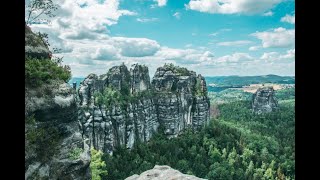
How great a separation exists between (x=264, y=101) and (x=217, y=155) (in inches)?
1794

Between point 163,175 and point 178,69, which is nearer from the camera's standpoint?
point 163,175

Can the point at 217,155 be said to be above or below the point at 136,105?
below

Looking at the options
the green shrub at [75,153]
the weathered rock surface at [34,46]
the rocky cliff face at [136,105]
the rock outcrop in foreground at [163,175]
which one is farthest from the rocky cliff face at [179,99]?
the weathered rock surface at [34,46]

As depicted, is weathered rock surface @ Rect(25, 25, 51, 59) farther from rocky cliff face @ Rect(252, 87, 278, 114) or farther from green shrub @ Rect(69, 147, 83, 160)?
rocky cliff face @ Rect(252, 87, 278, 114)

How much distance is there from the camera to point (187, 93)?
6506 centimetres

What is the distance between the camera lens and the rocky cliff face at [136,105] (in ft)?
161

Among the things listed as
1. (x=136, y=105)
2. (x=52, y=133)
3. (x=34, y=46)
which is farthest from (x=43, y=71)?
(x=136, y=105)

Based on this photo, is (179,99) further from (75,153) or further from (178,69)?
(75,153)

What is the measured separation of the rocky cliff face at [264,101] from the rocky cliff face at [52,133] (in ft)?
283

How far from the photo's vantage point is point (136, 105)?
190ft
